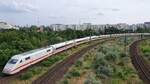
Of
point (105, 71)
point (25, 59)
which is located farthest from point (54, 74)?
point (105, 71)

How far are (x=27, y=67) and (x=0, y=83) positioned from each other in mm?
7646

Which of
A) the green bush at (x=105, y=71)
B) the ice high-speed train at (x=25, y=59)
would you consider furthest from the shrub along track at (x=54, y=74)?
the green bush at (x=105, y=71)

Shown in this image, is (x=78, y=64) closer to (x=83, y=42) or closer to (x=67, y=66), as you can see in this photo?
(x=67, y=66)

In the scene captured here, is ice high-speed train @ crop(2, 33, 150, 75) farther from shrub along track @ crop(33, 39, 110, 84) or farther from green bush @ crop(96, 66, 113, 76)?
green bush @ crop(96, 66, 113, 76)

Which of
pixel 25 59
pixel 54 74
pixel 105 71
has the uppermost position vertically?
pixel 25 59

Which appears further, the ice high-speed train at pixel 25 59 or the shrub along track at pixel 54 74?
the ice high-speed train at pixel 25 59

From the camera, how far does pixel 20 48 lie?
44.9m

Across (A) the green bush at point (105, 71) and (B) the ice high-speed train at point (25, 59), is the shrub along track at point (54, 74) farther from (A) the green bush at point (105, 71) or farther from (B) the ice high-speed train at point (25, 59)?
(A) the green bush at point (105, 71)

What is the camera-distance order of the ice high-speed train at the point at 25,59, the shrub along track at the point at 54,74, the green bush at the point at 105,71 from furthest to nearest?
the green bush at the point at 105,71
the ice high-speed train at the point at 25,59
the shrub along track at the point at 54,74

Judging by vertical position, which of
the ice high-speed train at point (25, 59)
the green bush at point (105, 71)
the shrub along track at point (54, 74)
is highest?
the ice high-speed train at point (25, 59)

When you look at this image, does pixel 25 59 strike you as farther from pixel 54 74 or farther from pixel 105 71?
pixel 105 71

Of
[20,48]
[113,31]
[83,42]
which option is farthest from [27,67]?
[113,31]

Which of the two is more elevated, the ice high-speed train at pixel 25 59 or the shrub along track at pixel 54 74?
the ice high-speed train at pixel 25 59

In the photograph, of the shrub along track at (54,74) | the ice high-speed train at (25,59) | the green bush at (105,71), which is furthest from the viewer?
the green bush at (105,71)
